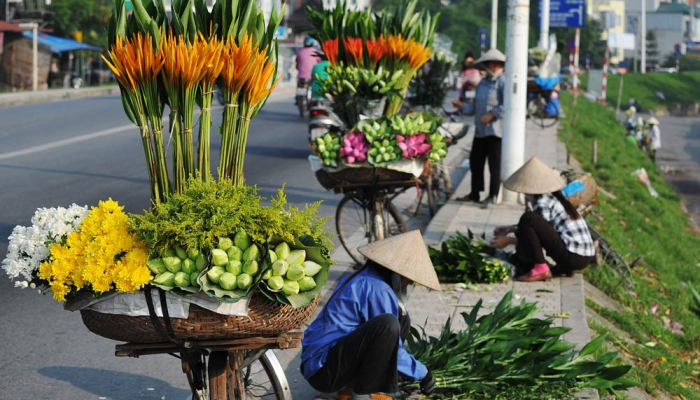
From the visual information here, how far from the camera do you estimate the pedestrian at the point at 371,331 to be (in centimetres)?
493

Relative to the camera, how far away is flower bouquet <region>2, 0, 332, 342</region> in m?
4.02

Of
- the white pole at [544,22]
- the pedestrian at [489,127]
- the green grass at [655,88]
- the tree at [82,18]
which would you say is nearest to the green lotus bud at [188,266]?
the pedestrian at [489,127]

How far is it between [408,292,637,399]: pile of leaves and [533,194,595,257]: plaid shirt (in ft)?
8.12

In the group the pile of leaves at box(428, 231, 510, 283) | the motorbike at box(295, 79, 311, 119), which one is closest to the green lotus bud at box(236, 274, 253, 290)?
the pile of leaves at box(428, 231, 510, 283)

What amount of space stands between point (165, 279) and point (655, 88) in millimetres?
70234

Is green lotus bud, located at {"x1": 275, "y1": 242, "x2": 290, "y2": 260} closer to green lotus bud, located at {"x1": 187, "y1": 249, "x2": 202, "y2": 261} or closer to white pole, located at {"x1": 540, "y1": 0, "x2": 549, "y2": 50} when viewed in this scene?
green lotus bud, located at {"x1": 187, "y1": 249, "x2": 202, "y2": 261}

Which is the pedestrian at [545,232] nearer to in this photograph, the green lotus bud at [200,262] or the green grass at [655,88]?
the green lotus bud at [200,262]

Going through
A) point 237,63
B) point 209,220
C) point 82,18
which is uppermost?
point 82,18

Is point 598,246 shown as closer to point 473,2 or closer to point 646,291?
point 646,291

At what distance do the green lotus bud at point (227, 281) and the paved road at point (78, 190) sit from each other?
79.2 inches

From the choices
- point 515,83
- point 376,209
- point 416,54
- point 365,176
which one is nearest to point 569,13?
point 515,83

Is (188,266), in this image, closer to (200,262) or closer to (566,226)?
(200,262)

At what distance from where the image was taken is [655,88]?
231 ft

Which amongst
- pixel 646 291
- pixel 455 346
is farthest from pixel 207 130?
pixel 646 291
